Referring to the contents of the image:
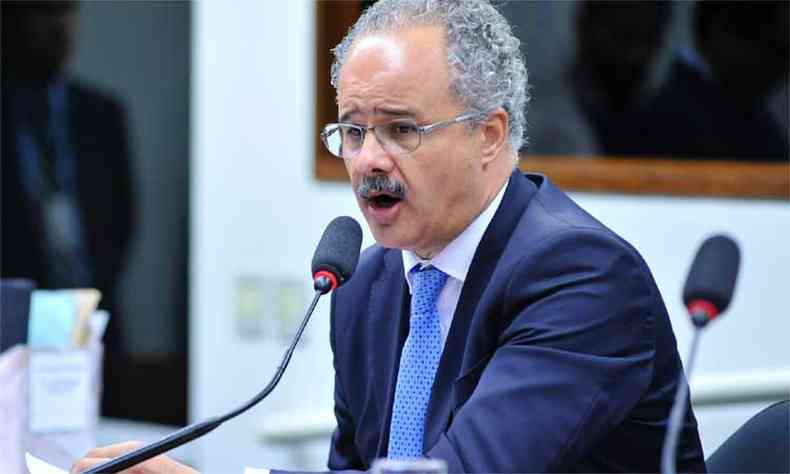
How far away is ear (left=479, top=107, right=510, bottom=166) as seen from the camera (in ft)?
5.97

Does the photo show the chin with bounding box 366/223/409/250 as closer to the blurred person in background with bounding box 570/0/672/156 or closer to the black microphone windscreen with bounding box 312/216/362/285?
the black microphone windscreen with bounding box 312/216/362/285

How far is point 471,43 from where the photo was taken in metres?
1.79

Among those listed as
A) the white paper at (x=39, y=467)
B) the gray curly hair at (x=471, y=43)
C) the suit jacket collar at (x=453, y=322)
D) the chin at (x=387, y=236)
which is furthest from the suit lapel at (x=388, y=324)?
the white paper at (x=39, y=467)

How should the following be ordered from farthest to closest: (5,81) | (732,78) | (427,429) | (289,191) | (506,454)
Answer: (5,81)
(289,191)
(732,78)
(427,429)
(506,454)

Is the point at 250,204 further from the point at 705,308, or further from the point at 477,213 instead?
the point at 705,308

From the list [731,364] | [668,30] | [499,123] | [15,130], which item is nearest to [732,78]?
[668,30]

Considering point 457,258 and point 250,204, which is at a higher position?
point 457,258

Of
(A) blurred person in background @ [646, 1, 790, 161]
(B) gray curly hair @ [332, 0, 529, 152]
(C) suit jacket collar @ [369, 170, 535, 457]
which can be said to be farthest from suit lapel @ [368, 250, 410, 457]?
(A) blurred person in background @ [646, 1, 790, 161]

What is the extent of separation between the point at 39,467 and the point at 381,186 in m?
0.56

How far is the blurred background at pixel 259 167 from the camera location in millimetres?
2736

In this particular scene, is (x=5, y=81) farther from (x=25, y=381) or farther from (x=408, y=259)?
(x=408, y=259)

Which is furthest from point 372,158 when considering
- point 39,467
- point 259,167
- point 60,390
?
point 259,167

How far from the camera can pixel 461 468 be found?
1.61 meters

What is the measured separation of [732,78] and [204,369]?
1.66 meters
